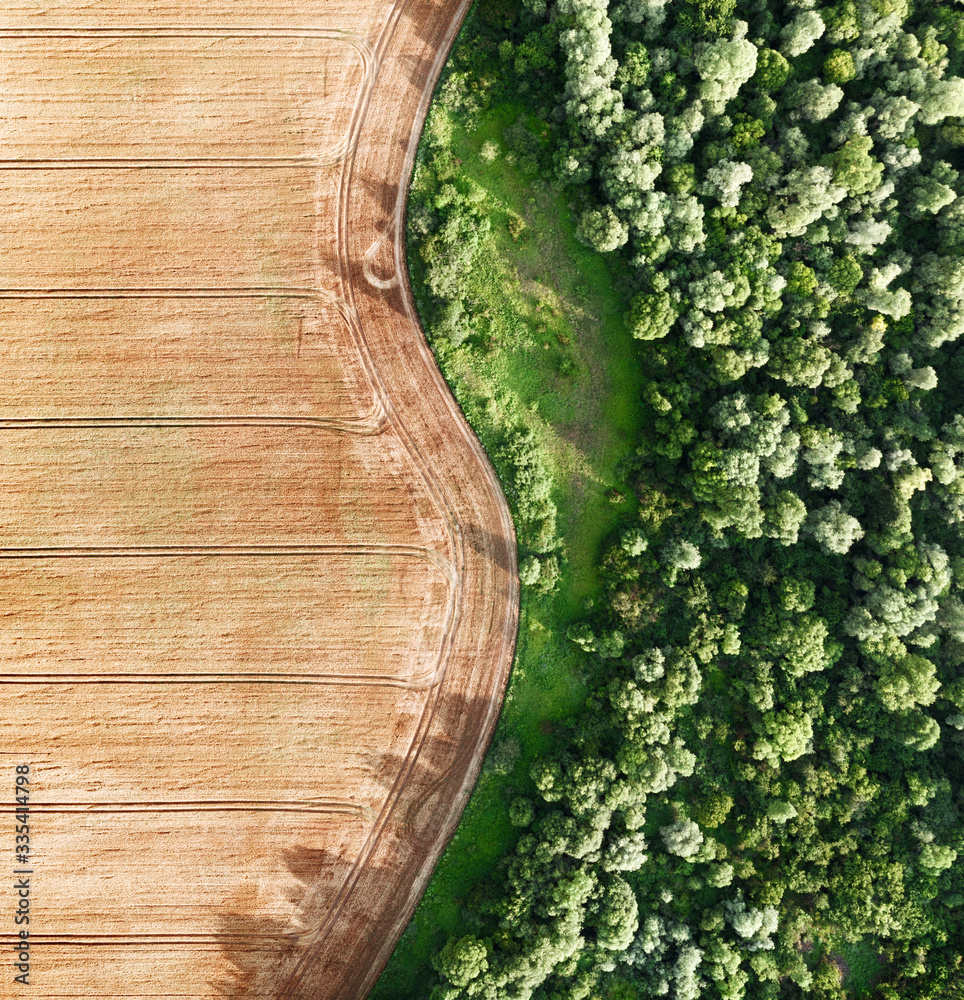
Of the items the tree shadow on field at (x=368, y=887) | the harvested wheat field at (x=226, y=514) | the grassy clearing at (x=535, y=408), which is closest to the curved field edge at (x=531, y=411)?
the grassy clearing at (x=535, y=408)

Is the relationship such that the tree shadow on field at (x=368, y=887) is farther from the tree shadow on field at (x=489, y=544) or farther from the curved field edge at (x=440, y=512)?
the tree shadow on field at (x=489, y=544)

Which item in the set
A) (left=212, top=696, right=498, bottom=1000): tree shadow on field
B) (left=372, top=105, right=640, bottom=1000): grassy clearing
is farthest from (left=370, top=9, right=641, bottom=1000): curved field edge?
(left=212, top=696, right=498, bottom=1000): tree shadow on field

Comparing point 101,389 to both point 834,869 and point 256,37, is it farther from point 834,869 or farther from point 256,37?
point 834,869

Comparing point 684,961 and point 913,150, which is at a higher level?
point 913,150

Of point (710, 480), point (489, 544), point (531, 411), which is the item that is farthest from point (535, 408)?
point (710, 480)

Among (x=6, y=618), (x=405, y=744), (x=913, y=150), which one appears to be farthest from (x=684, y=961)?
(x=913, y=150)
